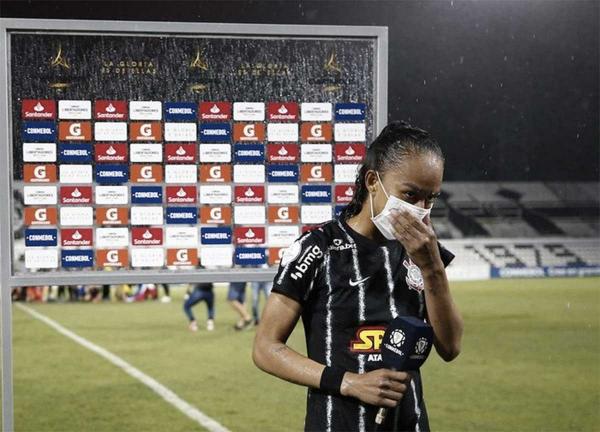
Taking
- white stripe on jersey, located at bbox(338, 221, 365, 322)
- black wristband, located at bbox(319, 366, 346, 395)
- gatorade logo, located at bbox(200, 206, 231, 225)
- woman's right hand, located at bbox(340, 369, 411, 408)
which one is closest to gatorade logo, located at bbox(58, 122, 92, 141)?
gatorade logo, located at bbox(200, 206, 231, 225)

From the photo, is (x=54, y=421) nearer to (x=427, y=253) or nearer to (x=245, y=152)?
(x=245, y=152)

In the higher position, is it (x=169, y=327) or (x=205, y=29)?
(x=205, y=29)

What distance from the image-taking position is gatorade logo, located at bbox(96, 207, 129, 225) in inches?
177

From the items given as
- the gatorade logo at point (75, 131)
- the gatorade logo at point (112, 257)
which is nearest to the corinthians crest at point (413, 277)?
the gatorade logo at point (112, 257)

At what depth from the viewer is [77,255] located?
14.6 ft

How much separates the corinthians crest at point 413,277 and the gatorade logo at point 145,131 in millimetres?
2396

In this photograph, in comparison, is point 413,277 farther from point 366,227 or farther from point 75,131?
point 75,131

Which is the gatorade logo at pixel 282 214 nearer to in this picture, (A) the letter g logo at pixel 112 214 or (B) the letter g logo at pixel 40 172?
(A) the letter g logo at pixel 112 214

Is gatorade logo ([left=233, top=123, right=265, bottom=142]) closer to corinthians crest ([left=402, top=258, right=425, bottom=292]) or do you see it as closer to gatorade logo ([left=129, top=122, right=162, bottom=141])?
gatorade logo ([left=129, top=122, right=162, bottom=141])

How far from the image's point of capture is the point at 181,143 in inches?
179

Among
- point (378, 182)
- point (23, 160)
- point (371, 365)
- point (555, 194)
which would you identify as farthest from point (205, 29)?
point (555, 194)

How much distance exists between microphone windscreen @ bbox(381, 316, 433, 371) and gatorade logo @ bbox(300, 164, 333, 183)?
99.9 inches

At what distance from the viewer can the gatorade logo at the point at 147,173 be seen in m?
4.51

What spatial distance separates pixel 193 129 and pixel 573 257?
34.8 meters
